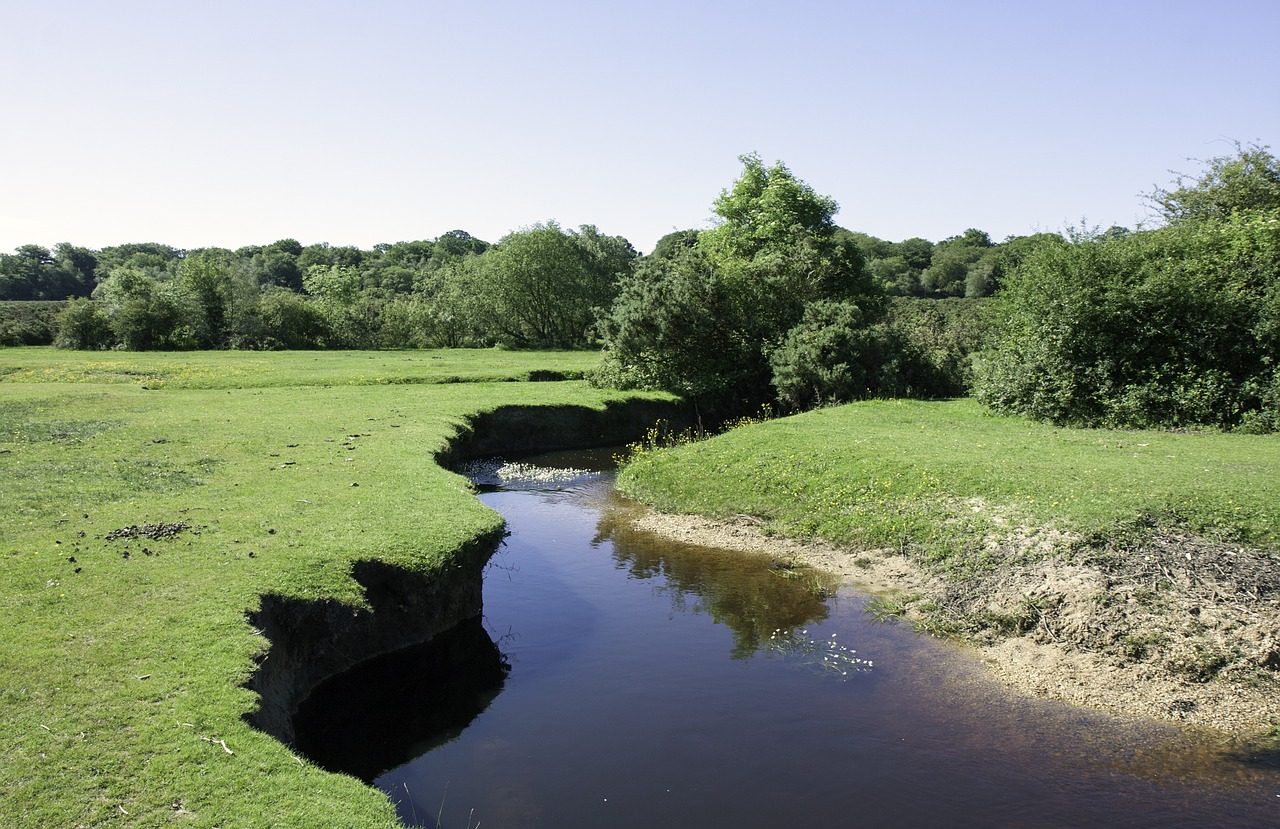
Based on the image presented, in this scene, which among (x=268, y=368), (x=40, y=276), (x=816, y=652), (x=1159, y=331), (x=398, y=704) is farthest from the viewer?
(x=40, y=276)

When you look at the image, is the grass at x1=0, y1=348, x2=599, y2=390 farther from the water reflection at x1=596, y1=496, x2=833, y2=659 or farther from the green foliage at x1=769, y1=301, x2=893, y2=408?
the water reflection at x1=596, y1=496, x2=833, y2=659

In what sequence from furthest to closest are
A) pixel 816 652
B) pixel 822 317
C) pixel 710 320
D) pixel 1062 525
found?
pixel 710 320, pixel 822 317, pixel 1062 525, pixel 816 652

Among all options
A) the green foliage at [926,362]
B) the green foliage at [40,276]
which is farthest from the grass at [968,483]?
the green foliage at [40,276]

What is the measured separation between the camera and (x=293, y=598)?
1182 cm

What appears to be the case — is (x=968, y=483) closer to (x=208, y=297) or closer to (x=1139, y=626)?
(x=1139, y=626)

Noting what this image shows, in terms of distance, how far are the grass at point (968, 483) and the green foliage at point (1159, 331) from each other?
78.0 inches

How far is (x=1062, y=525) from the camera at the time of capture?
15.3 meters

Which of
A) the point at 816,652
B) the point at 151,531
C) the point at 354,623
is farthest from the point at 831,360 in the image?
the point at 151,531

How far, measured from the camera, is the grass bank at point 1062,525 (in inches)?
493

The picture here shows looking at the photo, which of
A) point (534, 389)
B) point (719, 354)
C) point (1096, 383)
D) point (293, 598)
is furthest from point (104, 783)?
point (719, 354)

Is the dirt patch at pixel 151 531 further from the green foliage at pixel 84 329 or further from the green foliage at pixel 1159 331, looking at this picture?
the green foliage at pixel 84 329

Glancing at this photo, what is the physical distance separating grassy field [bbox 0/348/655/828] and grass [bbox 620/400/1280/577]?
26.9 ft

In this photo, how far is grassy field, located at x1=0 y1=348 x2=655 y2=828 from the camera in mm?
7539

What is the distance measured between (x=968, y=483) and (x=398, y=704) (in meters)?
13.5
